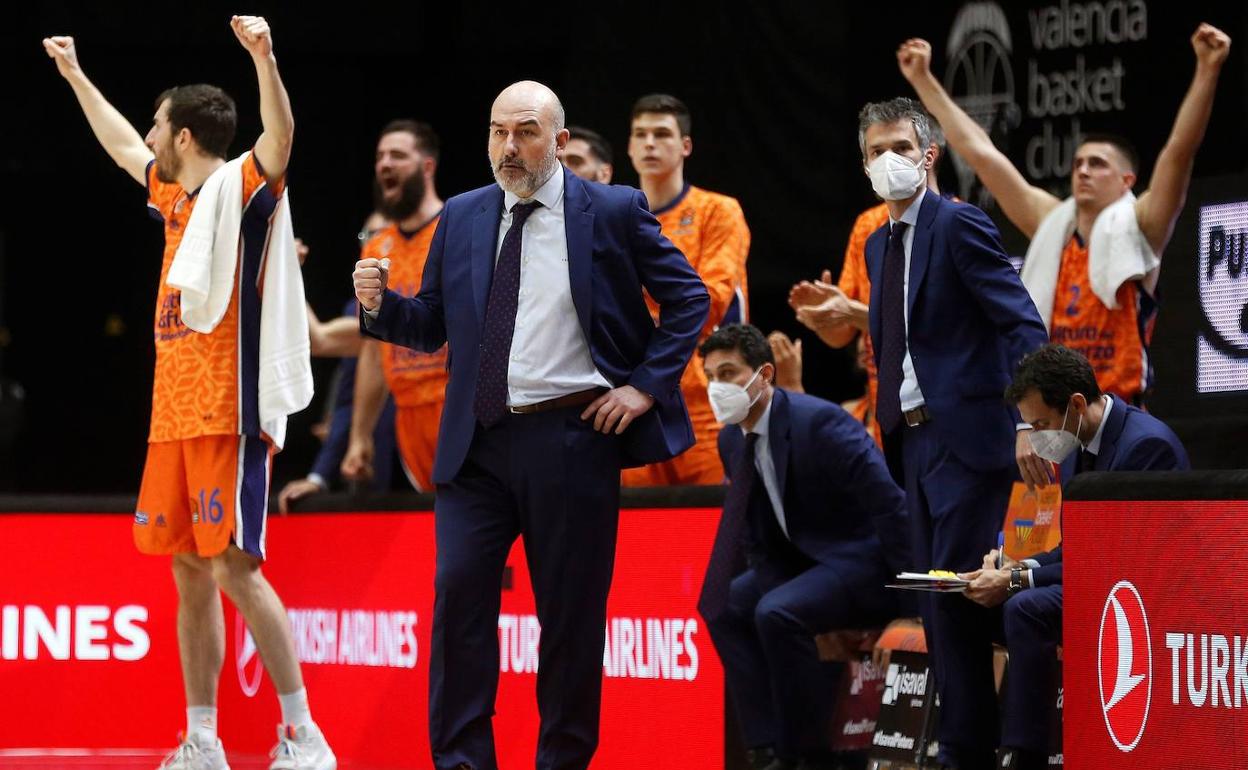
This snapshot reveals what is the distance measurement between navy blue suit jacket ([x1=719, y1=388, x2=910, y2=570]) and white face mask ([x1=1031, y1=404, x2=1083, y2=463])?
2.64 feet

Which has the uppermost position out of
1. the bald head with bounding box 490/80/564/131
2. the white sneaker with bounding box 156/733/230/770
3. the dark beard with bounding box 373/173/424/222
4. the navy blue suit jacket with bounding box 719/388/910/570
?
the bald head with bounding box 490/80/564/131

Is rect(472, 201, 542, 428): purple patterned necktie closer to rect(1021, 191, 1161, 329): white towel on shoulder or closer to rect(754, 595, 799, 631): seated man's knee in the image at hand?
rect(754, 595, 799, 631): seated man's knee

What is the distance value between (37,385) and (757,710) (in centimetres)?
752

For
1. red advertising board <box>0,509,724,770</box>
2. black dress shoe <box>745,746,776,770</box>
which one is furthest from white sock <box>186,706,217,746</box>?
black dress shoe <box>745,746,776,770</box>

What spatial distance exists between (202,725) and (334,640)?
1.31 meters

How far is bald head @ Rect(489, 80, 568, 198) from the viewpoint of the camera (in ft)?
14.7

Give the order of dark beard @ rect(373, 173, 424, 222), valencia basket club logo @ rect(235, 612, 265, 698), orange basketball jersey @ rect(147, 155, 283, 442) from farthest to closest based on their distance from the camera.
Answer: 1. dark beard @ rect(373, 173, 424, 222)
2. valencia basket club logo @ rect(235, 612, 265, 698)
3. orange basketball jersey @ rect(147, 155, 283, 442)

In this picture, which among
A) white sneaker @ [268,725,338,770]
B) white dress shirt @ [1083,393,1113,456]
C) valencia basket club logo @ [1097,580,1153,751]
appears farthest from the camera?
white sneaker @ [268,725,338,770]

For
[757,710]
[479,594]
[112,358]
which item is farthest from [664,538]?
[112,358]

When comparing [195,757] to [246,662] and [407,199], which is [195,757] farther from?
[407,199]

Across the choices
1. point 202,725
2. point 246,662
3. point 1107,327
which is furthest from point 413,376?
point 1107,327

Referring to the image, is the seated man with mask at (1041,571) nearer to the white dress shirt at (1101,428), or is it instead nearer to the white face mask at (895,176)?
the white dress shirt at (1101,428)

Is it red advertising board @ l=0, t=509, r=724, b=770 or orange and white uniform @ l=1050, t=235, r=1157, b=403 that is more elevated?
orange and white uniform @ l=1050, t=235, r=1157, b=403

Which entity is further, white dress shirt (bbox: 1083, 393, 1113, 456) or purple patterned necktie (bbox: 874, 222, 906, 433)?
purple patterned necktie (bbox: 874, 222, 906, 433)
